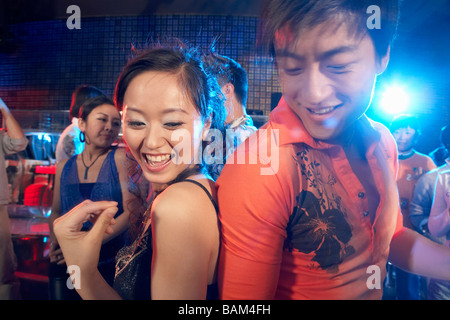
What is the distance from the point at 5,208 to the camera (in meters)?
1.73

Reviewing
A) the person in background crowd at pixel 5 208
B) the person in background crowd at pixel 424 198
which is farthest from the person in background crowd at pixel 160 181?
the person in background crowd at pixel 424 198

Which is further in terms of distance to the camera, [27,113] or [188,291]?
[27,113]

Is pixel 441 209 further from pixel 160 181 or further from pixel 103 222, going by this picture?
pixel 103 222

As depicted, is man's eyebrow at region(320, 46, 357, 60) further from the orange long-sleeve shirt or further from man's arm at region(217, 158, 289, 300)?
man's arm at region(217, 158, 289, 300)

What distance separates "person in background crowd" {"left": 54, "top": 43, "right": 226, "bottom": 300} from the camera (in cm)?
65

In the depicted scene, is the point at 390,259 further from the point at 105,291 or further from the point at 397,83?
the point at 397,83

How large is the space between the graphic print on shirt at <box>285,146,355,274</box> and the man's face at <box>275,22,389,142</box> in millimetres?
102

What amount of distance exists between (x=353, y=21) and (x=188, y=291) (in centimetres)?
75

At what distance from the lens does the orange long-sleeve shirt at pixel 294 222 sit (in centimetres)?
65

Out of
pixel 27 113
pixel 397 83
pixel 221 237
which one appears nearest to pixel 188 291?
pixel 221 237

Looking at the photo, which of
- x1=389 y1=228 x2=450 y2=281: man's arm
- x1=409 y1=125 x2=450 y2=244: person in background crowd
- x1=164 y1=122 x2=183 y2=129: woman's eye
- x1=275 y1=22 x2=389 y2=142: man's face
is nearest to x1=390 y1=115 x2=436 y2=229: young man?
x1=409 y1=125 x2=450 y2=244: person in background crowd

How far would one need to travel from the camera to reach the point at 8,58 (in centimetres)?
194

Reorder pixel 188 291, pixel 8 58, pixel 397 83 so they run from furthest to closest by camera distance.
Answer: pixel 8 58
pixel 397 83
pixel 188 291
